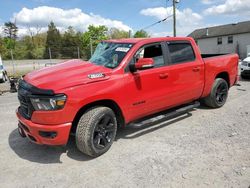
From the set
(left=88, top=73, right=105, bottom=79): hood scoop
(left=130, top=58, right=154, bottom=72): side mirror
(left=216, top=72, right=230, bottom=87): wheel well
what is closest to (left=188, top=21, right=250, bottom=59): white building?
(left=216, top=72, right=230, bottom=87): wheel well

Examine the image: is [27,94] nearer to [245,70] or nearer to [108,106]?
[108,106]

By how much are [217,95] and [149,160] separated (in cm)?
346

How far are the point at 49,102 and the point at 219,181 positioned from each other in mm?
2581

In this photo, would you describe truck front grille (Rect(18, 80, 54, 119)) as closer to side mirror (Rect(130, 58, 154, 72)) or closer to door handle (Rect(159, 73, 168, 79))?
side mirror (Rect(130, 58, 154, 72))

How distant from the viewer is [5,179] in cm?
Result: 362

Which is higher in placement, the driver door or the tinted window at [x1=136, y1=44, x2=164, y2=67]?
the tinted window at [x1=136, y1=44, x2=164, y2=67]

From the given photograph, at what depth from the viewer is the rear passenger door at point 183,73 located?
5.20 meters

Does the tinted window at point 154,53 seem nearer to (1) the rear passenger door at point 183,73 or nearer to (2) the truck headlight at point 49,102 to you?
(1) the rear passenger door at point 183,73

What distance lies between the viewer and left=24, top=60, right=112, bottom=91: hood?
383cm

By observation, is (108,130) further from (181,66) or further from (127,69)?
(181,66)

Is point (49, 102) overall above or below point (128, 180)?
above

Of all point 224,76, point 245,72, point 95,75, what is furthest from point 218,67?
point 245,72

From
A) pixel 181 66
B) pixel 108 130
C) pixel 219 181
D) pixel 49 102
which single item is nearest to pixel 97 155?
pixel 108 130

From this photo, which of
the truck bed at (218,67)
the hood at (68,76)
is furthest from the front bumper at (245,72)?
the hood at (68,76)
